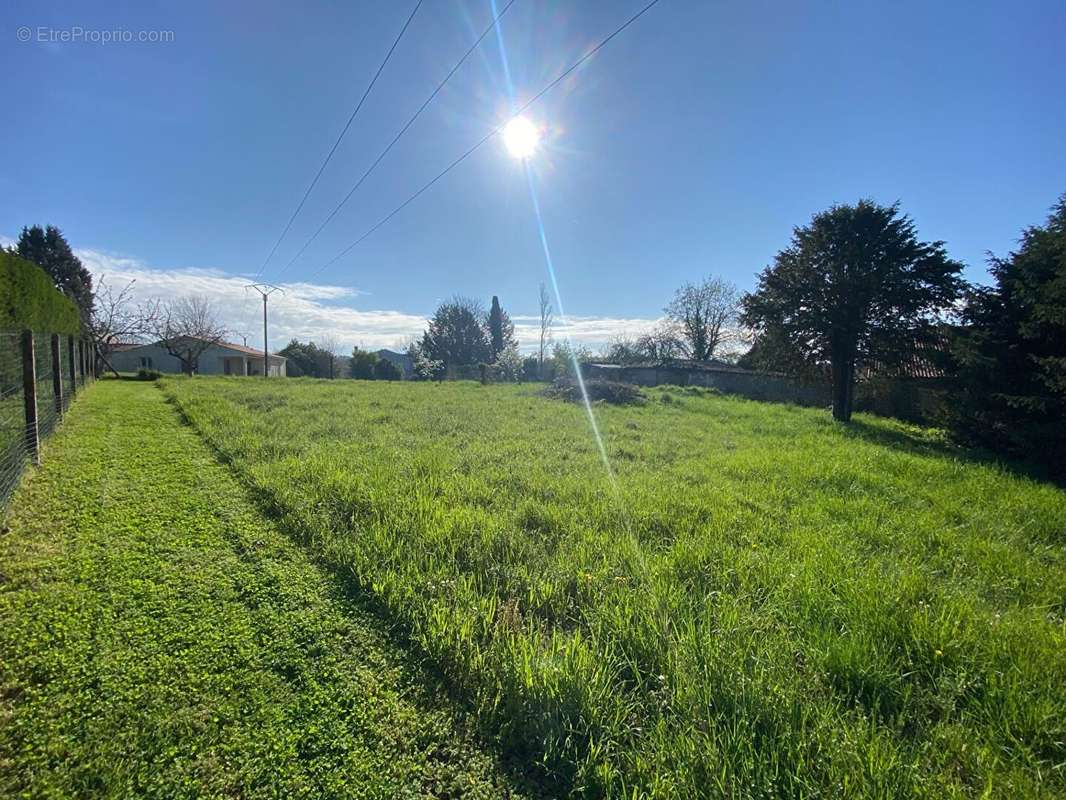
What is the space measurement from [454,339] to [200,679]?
42687mm

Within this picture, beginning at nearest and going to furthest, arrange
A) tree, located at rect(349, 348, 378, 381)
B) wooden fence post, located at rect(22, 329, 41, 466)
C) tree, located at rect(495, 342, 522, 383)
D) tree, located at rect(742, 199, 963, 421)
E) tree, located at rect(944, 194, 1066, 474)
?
wooden fence post, located at rect(22, 329, 41, 466) < tree, located at rect(944, 194, 1066, 474) < tree, located at rect(742, 199, 963, 421) < tree, located at rect(495, 342, 522, 383) < tree, located at rect(349, 348, 378, 381)

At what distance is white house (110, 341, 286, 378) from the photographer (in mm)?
38438

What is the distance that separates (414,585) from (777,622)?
2.31 meters

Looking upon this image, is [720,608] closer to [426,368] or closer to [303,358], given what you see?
[426,368]

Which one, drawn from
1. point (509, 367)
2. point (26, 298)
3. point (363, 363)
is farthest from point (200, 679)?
point (363, 363)

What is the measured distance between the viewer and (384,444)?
679 cm

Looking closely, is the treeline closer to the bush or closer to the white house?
the bush

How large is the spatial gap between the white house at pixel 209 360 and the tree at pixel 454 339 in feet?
47.9

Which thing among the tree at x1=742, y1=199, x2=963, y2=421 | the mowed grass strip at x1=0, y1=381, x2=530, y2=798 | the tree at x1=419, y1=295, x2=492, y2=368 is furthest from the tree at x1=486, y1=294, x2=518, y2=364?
the mowed grass strip at x1=0, y1=381, x2=530, y2=798

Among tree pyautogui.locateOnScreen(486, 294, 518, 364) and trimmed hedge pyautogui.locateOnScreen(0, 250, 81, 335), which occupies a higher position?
tree pyautogui.locateOnScreen(486, 294, 518, 364)

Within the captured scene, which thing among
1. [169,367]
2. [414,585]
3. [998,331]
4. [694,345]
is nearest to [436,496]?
[414,585]

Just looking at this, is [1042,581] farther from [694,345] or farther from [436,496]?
[694,345]

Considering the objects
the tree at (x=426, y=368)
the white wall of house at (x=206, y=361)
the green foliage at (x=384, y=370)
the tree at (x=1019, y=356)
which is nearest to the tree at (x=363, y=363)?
the green foliage at (x=384, y=370)

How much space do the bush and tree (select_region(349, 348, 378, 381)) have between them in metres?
25.0
